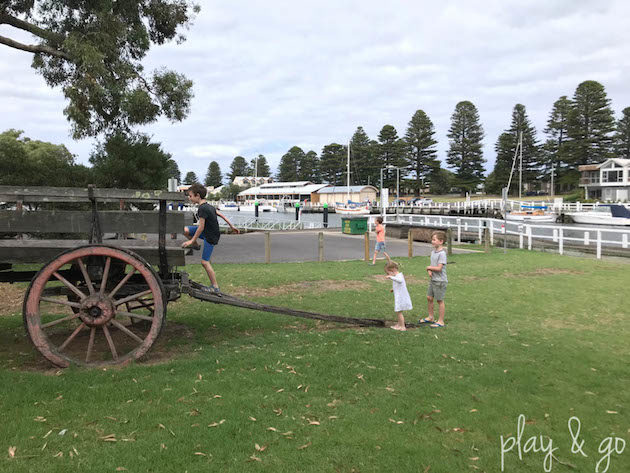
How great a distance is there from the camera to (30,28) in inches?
529

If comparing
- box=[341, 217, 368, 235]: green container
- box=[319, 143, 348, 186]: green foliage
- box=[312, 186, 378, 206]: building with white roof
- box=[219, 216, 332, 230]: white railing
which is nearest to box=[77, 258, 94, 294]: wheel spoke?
box=[341, 217, 368, 235]: green container

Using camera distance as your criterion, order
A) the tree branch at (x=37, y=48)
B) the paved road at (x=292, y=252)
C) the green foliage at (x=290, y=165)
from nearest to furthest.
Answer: the tree branch at (x=37, y=48) < the paved road at (x=292, y=252) < the green foliage at (x=290, y=165)

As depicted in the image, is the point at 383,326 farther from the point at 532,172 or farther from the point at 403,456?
the point at 532,172

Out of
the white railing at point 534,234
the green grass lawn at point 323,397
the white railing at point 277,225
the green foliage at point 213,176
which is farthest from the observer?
the green foliage at point 213,176

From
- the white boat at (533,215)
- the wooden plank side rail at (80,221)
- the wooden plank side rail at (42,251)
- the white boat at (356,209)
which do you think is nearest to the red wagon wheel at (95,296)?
the wooden plank side rail at (42,251)

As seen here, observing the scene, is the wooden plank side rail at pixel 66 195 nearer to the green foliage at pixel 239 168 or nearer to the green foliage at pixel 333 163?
the green foliage at pixel 333 163

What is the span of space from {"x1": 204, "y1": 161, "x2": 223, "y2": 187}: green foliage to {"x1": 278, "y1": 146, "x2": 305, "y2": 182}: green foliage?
46.8 meters

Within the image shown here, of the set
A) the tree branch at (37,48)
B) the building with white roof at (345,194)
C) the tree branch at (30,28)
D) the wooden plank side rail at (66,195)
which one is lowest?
the wooden plank side rail at (66,195)

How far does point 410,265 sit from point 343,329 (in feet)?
27.5

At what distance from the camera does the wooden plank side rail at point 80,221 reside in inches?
189

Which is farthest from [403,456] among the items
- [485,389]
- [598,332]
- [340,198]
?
[340,198]

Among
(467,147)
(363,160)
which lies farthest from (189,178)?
(467,147)

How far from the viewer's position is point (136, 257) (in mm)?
4797

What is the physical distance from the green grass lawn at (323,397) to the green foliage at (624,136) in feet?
311
